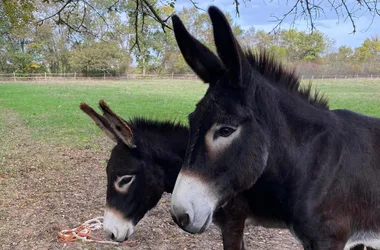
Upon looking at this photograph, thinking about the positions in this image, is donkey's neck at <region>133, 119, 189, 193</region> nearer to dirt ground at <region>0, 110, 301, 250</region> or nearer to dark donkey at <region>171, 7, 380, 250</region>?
dark donkey at <region>171, 7, 380, 250</region>

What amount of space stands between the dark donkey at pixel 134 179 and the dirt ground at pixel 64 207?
1507 millimetres

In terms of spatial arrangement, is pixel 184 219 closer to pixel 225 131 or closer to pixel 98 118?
pixel 225 131

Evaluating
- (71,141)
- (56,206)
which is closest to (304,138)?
(56,206)

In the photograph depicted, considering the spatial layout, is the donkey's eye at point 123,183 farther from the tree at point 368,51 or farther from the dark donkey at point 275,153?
the tree at point 368,51

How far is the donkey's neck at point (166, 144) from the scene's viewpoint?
137 inches

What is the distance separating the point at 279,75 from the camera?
244 centimetres

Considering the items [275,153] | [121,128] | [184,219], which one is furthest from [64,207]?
[275,153]

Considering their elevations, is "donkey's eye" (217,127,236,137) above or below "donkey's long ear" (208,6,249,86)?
below

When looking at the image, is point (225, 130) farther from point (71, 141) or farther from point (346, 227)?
point (71, 141)

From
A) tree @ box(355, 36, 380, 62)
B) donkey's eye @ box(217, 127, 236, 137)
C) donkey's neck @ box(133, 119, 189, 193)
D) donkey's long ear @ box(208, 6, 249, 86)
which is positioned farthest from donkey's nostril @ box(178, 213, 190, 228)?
tree @ box(355, 36, 380, 62)

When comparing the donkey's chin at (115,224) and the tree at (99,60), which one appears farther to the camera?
the tree at (99,60)

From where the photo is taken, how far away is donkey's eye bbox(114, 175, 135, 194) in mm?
3250

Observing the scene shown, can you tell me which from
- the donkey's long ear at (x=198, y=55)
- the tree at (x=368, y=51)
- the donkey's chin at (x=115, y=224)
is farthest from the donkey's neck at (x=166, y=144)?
the tree at (x=368, y=51)

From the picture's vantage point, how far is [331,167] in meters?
2.23
